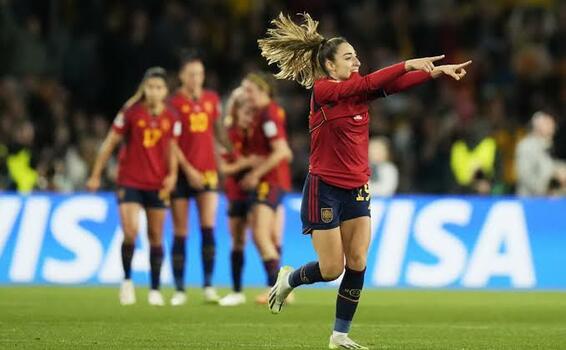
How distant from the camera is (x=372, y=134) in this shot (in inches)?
862

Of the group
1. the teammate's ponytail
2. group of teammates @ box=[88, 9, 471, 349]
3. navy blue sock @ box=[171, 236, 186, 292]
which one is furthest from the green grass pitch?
the teammate's ponytail

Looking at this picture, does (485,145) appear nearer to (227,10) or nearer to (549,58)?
(549,58)

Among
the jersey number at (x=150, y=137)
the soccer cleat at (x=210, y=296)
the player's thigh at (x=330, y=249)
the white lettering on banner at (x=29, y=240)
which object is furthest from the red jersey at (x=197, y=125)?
the player's thigh at (x=330, y=249)

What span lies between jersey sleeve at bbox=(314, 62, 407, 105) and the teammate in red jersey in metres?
5.24

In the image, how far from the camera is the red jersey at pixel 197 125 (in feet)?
51.1

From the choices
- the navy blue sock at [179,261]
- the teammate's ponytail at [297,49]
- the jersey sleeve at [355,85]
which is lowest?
the navy blue sock at [179,261]

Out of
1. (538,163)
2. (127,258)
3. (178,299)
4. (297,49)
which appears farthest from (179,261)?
(538,163)

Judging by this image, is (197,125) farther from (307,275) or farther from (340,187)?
(340,187)

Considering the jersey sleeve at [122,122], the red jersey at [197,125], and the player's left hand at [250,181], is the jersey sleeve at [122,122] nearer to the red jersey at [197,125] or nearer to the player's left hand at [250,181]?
the red jersey at [197,125]

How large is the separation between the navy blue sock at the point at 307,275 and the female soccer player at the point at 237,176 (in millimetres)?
4367

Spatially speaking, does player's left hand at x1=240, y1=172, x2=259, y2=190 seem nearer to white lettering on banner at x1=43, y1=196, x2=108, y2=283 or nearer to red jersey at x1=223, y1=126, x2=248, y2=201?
red jersey at x1=223, y1=126, x2=248, y2=201

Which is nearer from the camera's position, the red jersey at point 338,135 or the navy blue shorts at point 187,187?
the red jersey at point 338,135

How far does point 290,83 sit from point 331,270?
13420 mm

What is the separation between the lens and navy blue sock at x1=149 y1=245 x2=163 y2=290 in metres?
15.4
